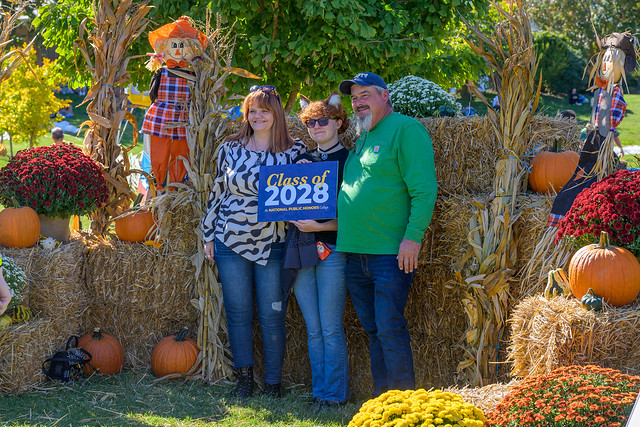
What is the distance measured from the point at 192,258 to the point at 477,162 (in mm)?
2206

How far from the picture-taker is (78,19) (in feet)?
26.8

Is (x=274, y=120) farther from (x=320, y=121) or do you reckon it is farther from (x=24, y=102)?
(x=24, y=102)

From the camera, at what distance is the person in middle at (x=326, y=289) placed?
14.2ft

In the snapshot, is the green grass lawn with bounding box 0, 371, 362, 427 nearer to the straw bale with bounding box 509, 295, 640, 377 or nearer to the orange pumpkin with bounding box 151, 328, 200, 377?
the orange pumpkin with bounding box 151, 328, 200, 377

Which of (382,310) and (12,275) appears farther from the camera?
(12,275)

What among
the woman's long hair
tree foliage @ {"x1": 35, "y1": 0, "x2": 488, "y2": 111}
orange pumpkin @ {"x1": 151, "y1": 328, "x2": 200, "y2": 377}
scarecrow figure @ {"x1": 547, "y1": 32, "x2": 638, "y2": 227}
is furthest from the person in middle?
tree foliage @ {"x1": 35, "y1": 0, "x2": 488, "y2": 111}

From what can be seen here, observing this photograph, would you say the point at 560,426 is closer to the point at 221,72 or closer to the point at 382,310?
the point at 382,310

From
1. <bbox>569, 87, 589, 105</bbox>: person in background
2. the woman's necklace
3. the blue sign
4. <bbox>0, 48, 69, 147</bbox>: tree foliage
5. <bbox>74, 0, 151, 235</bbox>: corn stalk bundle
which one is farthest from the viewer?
<bbox>569, 87, 589, 105</bbox>: person in background

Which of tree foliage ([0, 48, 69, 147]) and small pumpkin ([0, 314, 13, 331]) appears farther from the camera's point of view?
tree foliage ([0, 48, 69, 147])

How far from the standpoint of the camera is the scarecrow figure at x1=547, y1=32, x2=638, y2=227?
400 centimetres

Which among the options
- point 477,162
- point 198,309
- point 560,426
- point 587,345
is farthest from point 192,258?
point 560,426

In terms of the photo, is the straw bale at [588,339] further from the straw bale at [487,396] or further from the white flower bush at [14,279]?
the white flower bush at [14,279]

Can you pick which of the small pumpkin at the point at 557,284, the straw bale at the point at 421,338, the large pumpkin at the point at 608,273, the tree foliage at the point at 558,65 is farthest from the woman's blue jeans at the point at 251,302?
the tree foliage at the point at 558,65

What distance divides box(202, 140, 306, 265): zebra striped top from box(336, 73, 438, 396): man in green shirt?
563mm
